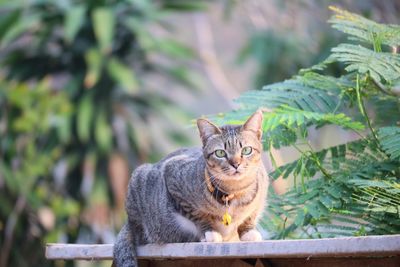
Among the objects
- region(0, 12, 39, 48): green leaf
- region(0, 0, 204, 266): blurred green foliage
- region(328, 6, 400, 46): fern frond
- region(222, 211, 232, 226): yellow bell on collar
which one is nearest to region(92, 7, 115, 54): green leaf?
region(0, 0, 204, 266): blurred green foliage

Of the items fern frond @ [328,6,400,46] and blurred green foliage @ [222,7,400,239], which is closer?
blurred green foliage @ [222,7,400,239]

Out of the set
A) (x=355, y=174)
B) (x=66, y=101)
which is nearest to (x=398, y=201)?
(x=355, y=174)

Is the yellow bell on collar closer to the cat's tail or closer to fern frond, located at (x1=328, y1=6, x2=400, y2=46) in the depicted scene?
the cat's tail

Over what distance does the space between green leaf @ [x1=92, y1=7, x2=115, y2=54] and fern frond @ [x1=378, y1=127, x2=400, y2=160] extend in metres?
5.00

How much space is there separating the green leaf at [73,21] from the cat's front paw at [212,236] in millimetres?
4870

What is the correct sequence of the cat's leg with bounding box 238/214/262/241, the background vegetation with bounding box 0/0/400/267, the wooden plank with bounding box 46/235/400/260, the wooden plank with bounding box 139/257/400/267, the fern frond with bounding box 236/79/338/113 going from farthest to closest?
the background vegetation with bounding box 0/0/400/267 < the fern frond with bounding box 236/79/338/113 < the cat's leg with bounding box 238/214/262/241 < the wooden plank with bounding box 139/257/400/267 < the wooden plank with bounding box 46/235/400/260

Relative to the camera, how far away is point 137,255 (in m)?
3.83

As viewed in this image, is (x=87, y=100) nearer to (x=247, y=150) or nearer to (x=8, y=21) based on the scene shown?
(x=8, y=21)

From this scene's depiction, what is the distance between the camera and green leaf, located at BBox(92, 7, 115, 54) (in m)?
8.25

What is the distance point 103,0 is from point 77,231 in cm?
235

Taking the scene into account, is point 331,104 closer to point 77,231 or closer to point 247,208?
point 247,208

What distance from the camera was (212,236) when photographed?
3533 millimetres

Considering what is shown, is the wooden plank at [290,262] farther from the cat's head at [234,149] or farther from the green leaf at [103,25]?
the green leaf at [103,25]

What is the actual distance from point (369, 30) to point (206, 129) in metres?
0.83
